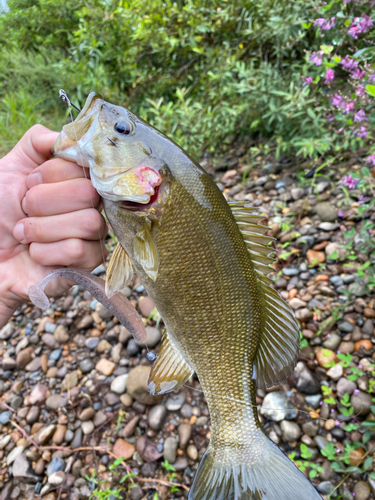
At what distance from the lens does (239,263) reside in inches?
52.0

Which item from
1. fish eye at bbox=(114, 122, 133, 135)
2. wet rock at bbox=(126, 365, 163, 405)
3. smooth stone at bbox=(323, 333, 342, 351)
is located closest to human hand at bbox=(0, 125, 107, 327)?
fish eye at bbox=(114, 122, 133, 135)

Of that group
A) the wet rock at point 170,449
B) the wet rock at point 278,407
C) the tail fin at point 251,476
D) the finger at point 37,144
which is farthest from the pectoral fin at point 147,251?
the wet rock at point 170,449

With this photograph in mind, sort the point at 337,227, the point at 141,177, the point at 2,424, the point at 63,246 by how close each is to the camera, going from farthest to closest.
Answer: the point at 337,227
the point at 2,424
the point at 63,246
the point at 141,177

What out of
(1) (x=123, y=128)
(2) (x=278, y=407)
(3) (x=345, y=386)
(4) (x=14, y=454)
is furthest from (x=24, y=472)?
(1) (x=123, y=128)

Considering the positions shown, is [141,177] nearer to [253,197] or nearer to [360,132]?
[360,132]

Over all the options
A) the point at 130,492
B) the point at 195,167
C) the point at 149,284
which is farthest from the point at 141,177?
the point at 130,492

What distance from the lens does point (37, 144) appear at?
1486 mm

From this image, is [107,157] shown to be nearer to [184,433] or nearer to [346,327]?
[184,433]

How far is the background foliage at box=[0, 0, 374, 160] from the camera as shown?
3.22 metres

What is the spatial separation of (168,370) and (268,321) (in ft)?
1.67

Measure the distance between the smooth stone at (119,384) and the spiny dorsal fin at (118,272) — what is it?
150 cm

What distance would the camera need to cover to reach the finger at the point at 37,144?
1467 mm

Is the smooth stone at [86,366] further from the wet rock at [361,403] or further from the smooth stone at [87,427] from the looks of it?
the wet rock at [361,403]

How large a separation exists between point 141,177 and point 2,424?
103 inches
